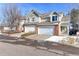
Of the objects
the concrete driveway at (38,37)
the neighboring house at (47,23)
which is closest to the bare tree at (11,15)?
the neighboring house at (47,23)

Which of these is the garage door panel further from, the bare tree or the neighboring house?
the bare tree

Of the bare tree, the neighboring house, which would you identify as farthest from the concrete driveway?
the bare tree

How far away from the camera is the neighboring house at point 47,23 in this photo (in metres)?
2.77

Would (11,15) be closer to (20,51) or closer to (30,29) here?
(30,29)

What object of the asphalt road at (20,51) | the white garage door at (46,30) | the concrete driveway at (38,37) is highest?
the white garage door at (46,30)

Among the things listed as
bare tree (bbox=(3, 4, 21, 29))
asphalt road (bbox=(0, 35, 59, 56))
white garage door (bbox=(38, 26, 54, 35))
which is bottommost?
asphalt road (bbox=(0, 35, 59, 56))

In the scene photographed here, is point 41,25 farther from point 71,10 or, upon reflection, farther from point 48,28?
point 71,10

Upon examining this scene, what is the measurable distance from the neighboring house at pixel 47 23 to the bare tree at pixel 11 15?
0.12 meters

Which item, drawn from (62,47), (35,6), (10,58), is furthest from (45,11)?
(10,58)

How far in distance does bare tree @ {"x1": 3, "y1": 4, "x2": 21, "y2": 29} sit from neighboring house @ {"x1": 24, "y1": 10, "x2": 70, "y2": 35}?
12cm

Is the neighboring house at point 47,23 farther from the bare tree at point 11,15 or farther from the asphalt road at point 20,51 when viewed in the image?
the asphalt road at point 20,51

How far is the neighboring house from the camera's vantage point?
2.77 metres

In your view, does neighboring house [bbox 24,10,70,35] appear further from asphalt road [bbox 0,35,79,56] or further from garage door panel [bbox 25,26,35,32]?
asphalt road [bbox 0,35,79,56]

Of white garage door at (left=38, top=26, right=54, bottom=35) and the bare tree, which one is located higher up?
the bare tree
